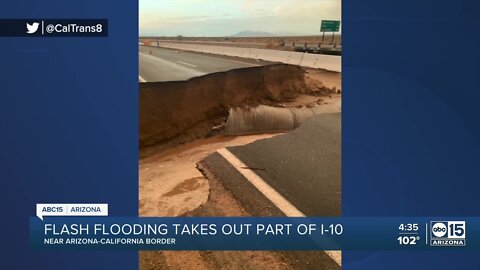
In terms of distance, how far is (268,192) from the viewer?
3031 mm

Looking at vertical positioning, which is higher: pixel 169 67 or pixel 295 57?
pixel 295 57

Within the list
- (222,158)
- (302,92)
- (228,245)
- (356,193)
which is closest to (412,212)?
(356,193)

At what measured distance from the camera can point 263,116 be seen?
15.1ft

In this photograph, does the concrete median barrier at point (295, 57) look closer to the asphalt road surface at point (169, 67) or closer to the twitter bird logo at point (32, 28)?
the asphalt road surface at point (169, 67)

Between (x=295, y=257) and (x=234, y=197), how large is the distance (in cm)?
83

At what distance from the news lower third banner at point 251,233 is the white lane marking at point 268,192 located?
0.08 m

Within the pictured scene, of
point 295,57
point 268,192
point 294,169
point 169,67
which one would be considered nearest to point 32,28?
point 268,192

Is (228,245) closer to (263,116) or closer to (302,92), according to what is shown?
(263,116)

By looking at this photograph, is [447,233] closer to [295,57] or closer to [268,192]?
[268,192]

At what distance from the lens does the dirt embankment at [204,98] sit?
3.74 meters

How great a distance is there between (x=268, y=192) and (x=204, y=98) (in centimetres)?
205

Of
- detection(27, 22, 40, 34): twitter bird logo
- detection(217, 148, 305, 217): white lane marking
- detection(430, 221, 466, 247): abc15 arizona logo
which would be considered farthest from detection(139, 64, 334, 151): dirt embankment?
detection(430, 221, 466, 247): abc15 arizona logo

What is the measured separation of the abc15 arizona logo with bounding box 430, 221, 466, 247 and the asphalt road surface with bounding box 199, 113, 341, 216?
0.67 meters

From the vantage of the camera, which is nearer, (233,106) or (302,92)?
(233,106)
